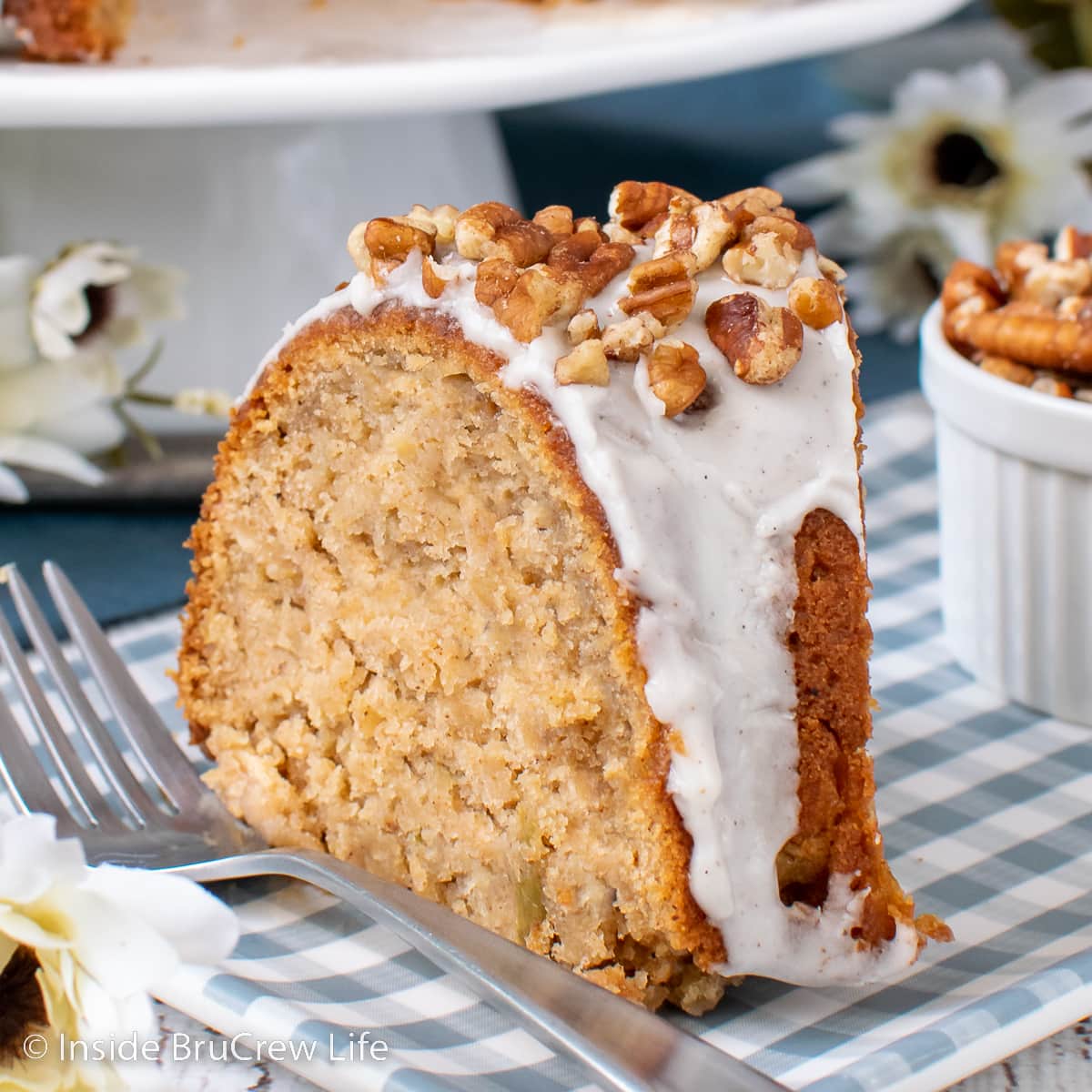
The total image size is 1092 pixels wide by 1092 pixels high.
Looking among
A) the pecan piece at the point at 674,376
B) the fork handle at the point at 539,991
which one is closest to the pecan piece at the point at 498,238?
the pecan piece at the point at 674,376

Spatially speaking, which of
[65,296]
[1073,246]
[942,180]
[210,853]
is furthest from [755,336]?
[942,180]

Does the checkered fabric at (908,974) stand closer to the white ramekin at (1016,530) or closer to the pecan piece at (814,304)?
the white ramekin at (1016,530)

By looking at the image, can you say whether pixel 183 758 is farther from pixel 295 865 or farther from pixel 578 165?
pixel 578 165

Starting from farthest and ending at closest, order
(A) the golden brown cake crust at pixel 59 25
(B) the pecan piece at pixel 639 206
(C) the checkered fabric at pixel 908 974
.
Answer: (A) the golden brown cake crust at pixel 59 25 → (B) the pecan piece at pixel 639 206 → (C) the checkered fabric at pixel 908 974

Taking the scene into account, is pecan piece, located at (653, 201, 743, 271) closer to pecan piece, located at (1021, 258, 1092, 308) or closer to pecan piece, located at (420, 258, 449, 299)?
pecan piece, located at (420, 258, 449, 299)

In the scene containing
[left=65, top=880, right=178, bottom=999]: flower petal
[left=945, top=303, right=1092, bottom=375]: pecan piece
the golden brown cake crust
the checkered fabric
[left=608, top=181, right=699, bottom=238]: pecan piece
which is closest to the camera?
[left=65, top=880, right=178, bottom=999]: flower petal

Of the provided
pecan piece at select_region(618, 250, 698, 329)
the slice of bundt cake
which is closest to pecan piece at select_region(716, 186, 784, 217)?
the slice of bundt cake

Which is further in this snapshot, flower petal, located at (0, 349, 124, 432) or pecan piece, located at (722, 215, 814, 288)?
flower petal, located at (0, 349, 124, 432)
